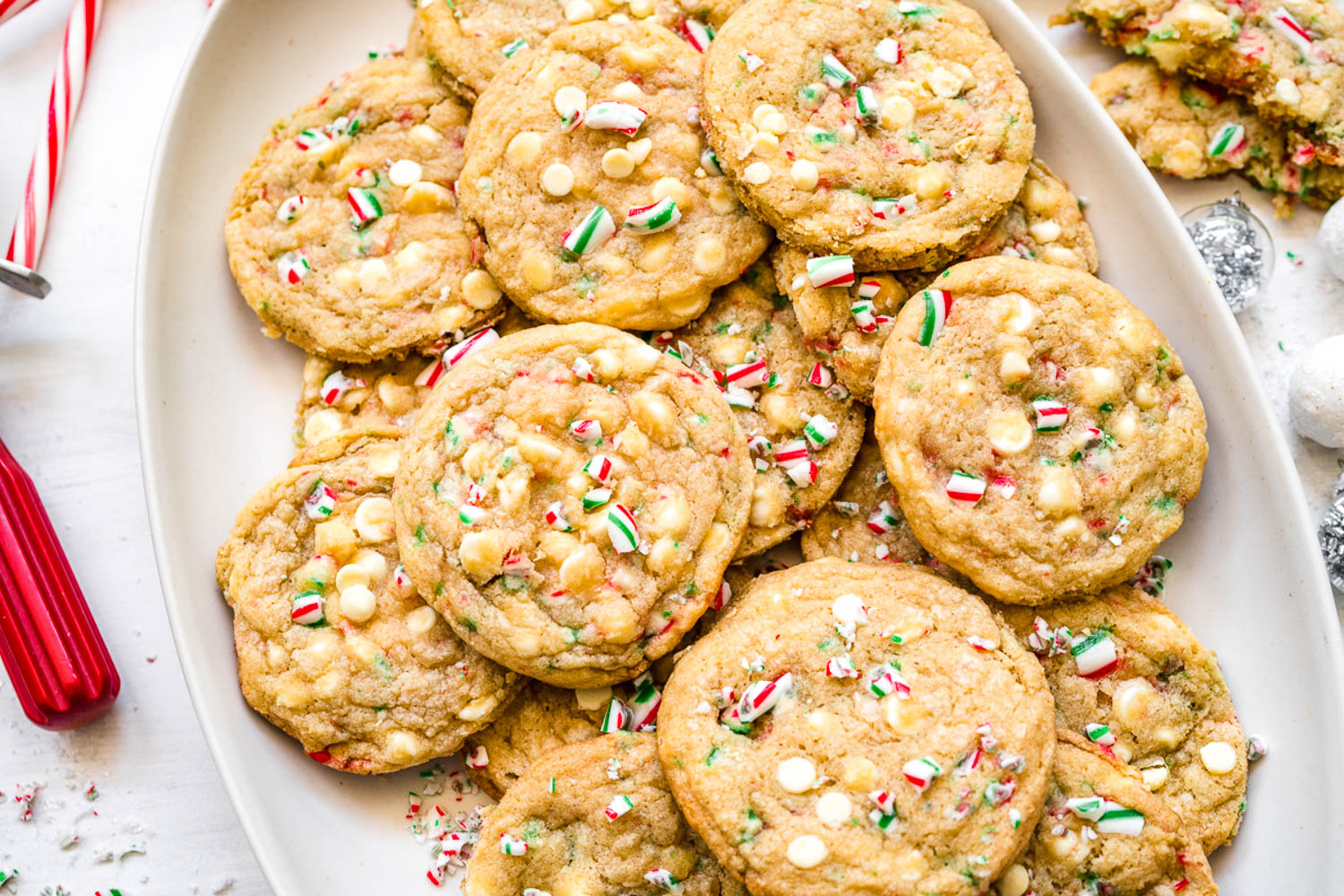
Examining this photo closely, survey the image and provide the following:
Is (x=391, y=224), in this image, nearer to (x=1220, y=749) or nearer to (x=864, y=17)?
(x=864, y=17)

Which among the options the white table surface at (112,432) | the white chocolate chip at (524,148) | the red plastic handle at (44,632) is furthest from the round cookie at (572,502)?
the red plastic handle at (44,632)

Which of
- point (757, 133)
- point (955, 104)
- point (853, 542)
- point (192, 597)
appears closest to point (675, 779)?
point (853, 542)

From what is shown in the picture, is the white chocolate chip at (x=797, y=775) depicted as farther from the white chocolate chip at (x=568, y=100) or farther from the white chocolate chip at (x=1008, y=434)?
the white chocolate chip at (x=568, y=100)

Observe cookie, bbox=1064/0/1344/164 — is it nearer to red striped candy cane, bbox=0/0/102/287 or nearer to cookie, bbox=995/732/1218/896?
cookie, bbox=995/732/1218/896

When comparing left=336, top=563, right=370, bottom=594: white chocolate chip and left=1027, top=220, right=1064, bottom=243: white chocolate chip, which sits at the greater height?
left=1027, top=220, right=1064, bottom=243: white chocolate chip

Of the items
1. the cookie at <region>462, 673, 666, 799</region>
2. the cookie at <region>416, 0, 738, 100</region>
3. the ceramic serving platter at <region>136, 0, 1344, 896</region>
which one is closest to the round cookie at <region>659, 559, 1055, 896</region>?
the cookie at <region>462, 673, 666, 799</region>
